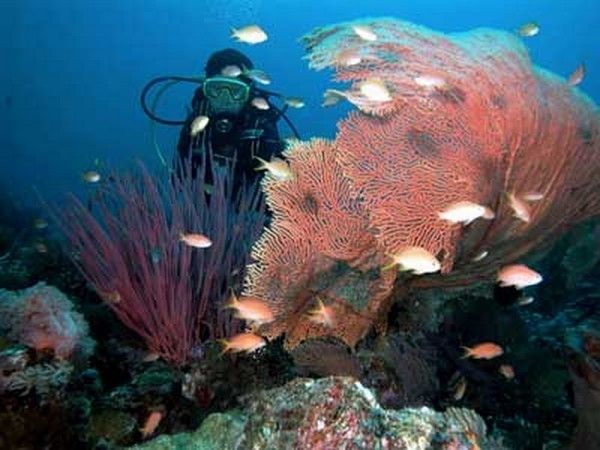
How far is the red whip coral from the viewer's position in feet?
12.4

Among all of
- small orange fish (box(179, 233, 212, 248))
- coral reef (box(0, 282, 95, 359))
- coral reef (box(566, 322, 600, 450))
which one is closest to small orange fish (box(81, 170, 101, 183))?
small orange fish (box(179, 233, 212, 248))

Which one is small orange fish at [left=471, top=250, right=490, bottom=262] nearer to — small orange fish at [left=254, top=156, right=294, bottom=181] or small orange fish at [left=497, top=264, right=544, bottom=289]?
small orange fish at [left=497, top=264, right=544, bottom=289]

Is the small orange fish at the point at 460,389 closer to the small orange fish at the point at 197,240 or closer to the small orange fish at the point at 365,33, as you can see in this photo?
the small orange fish at the point at 197,240

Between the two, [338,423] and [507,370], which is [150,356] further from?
[507,370]

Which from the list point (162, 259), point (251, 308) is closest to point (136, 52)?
point (162, 259)

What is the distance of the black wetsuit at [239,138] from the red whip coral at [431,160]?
2586mm

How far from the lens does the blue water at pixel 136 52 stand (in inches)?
2761

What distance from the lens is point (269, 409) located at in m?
2.15

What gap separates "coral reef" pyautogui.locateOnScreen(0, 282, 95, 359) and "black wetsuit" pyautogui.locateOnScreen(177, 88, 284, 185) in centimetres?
312

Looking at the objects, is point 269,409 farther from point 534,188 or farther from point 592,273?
point 592,273

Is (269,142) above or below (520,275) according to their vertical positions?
above

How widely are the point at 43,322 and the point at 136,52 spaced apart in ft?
333

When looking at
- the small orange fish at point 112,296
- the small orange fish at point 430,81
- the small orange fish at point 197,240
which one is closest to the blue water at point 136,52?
the small orange fish at point 112,296

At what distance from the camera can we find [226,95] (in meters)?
7.02
